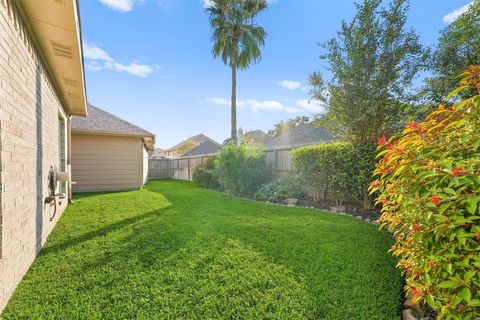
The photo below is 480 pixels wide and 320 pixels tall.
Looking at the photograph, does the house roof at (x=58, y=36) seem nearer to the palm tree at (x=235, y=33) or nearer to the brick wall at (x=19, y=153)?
the brick wall at (x=19, y=153)

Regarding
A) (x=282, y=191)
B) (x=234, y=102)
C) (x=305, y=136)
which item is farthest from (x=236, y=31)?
(x=282, y=191)

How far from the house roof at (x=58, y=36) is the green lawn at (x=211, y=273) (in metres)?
2.75

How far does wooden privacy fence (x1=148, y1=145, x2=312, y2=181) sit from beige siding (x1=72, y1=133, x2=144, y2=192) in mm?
3847

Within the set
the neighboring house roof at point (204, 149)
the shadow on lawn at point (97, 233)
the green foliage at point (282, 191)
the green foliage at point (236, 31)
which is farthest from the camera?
the neighboring house roof at point (204, 149)

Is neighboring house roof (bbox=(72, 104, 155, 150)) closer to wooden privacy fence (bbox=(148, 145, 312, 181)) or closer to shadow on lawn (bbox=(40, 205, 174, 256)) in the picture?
wooden privacy fence (bbox=(148, 145, 312, 181))

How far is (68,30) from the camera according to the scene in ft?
8.90

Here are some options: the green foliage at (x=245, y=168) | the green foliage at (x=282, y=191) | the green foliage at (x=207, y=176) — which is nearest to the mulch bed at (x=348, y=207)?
the green foliage at (x=282, y=191)

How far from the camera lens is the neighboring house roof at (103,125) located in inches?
322

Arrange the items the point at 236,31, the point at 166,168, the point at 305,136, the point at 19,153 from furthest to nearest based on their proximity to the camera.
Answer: the point at 166,168, the point at 305,136, the point at 236,31, the point at 19,153

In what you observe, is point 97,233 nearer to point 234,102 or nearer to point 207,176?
point 207,176

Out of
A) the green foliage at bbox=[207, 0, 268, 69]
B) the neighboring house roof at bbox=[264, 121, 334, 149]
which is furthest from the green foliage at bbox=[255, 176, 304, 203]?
the green foliage at bbox=[207, 0, 268, 69]

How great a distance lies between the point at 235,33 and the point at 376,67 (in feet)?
29.8

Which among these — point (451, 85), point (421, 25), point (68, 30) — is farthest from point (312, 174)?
point (68, 30)

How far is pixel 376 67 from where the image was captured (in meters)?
5.04
